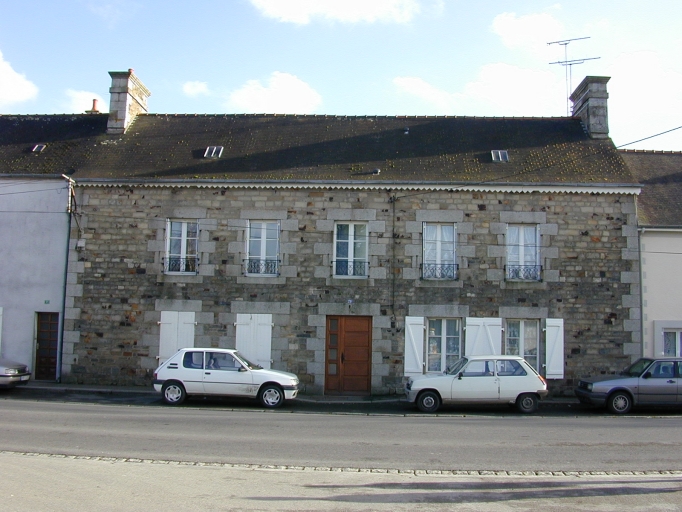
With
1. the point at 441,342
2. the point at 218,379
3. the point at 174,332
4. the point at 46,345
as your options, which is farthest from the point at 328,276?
the point at 46,345

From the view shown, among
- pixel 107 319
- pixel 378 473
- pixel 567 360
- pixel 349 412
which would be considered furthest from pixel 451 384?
pixel 107 319

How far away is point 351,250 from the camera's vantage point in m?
16.8

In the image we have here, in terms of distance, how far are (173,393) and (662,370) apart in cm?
1052

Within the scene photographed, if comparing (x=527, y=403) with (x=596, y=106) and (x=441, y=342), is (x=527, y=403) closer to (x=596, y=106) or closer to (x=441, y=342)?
(x=441, y=342)

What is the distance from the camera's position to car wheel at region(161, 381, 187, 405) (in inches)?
559

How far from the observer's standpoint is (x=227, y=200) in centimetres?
1691

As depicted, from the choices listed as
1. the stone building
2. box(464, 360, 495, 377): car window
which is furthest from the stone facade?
box(464, 360, 495, 377): car window

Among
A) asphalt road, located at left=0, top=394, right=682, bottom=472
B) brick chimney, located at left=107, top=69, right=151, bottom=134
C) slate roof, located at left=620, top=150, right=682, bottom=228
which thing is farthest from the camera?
brick chimney, located at left=107, top=69, right=151, bottom=134

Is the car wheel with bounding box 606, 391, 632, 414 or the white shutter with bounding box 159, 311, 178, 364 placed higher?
the white shutter with bounding box 159, 311, 178, 364

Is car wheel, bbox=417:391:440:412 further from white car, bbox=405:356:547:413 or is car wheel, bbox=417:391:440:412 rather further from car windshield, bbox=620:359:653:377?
car windshield, bbox=620:359:653:377

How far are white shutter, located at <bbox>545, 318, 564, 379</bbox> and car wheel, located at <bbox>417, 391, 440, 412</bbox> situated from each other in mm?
3850

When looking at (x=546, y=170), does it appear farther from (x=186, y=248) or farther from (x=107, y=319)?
(x=107, y=319)

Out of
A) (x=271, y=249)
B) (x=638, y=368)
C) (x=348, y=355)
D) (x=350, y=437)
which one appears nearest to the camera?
(x=350, y=437)

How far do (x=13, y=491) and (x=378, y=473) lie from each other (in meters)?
4.02
